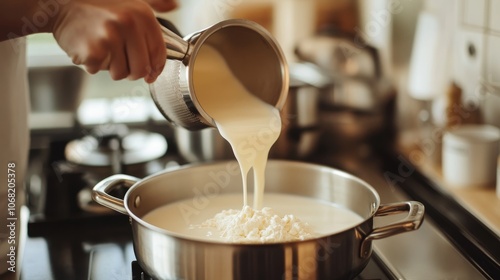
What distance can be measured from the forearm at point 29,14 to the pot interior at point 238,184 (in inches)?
12.6

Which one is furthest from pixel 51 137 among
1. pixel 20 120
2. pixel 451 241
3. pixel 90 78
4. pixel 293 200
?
pixel 451 241

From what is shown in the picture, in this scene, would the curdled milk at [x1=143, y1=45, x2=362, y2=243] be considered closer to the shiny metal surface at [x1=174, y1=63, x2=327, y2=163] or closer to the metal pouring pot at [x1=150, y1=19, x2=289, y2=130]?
the metal pouring pot at [x1=150, y1=19, x2=289, y2=130]

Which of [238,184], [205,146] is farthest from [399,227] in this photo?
[205,146]

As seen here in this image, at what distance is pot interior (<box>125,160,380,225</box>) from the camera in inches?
45.1

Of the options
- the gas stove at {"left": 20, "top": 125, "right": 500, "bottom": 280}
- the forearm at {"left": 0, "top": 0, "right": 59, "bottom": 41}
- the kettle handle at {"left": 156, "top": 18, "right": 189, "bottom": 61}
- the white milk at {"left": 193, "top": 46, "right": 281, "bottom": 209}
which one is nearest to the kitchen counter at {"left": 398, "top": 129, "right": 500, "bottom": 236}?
the gas stove at {"left": 20, "top": 125, "right": 500, "bottom": 280}

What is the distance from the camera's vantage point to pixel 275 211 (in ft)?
3.90

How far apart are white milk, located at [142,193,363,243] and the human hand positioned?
0.30 meters

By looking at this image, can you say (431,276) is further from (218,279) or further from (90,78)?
(90,78)

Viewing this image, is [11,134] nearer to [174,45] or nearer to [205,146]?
[174,45]

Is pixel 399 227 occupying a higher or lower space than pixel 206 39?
lower

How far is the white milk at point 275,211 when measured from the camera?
1.09m

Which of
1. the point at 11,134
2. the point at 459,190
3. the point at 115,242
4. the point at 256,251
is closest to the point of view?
the point at 256,251

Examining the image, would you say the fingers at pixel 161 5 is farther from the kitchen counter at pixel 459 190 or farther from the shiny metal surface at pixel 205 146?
the kitchen counter at pixel 459 190

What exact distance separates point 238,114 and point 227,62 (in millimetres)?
93
